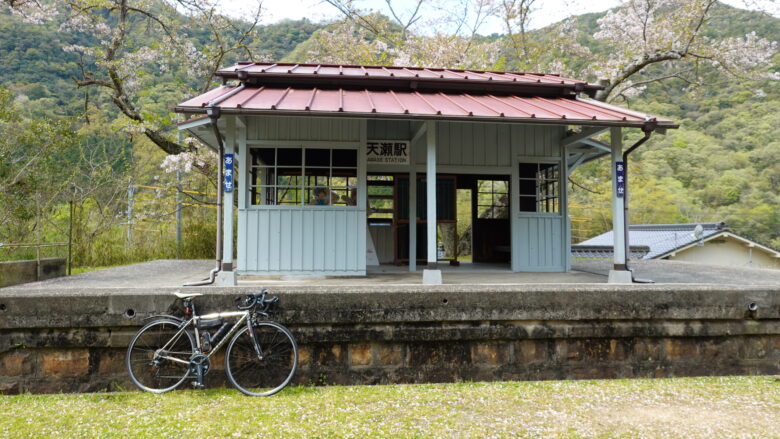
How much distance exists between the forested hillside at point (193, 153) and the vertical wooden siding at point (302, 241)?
3.54m

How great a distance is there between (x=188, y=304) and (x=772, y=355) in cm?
621

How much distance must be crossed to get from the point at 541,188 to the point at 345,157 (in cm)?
363

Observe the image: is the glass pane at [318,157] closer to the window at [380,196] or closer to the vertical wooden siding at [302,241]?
the vertical wooden siding at [302,241]

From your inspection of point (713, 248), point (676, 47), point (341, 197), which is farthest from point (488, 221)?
point (713, 248)

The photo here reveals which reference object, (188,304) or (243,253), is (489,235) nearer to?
(243,253)

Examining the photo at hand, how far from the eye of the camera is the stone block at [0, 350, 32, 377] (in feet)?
14.1

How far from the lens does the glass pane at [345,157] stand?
279 inches

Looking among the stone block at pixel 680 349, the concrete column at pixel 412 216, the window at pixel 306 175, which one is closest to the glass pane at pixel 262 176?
the window at pixel 306 175

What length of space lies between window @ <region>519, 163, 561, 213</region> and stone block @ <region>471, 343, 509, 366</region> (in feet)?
12.7

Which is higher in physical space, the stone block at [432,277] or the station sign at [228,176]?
the station sign at [228,176]

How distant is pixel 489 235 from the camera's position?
9.83 meters

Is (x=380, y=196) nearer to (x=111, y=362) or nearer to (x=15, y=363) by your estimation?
(x=111, y=362)

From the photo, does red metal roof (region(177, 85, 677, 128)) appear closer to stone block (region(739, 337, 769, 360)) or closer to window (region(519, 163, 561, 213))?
window (region(519, 163, 561, 213))

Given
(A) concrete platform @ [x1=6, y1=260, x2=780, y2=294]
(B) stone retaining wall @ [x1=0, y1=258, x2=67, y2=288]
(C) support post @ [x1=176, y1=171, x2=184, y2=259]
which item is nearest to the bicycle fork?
(A) concrete platform @ [x1=6, y1=260, x2=780, y2=294]
